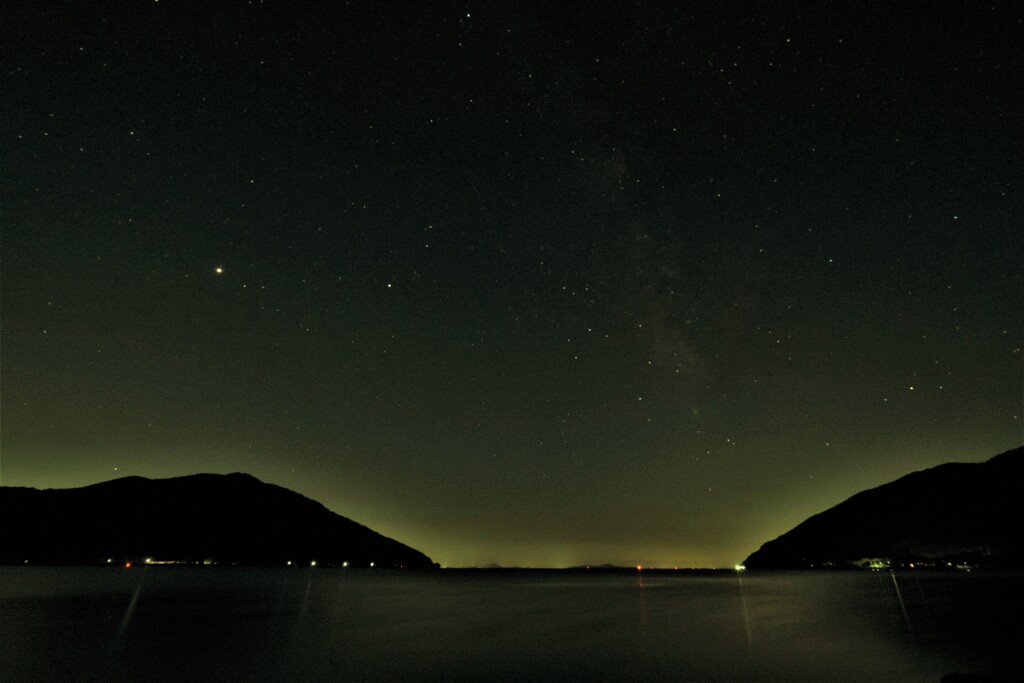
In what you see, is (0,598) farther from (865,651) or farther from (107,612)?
(865,651)

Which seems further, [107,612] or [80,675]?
[107,612]

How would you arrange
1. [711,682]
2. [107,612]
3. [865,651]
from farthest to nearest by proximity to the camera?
[107,612], [865,651], [711,682]

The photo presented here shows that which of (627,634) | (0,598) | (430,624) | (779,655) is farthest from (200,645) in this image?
(0,598)

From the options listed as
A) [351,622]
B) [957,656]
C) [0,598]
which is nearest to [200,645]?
[351,622]

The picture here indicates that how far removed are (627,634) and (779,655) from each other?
30.9ft

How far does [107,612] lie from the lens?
149 ft

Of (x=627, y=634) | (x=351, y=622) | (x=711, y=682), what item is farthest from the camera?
(x=351, y=622)

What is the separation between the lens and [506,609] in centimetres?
5422

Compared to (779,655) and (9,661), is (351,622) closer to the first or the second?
(9,661)

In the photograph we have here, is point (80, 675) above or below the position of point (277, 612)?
below

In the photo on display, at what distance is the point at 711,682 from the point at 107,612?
41612mm

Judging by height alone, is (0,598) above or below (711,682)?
above

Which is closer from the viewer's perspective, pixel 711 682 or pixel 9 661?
pixel 711 682

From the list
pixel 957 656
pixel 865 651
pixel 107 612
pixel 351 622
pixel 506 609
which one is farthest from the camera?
pixel 506 609
